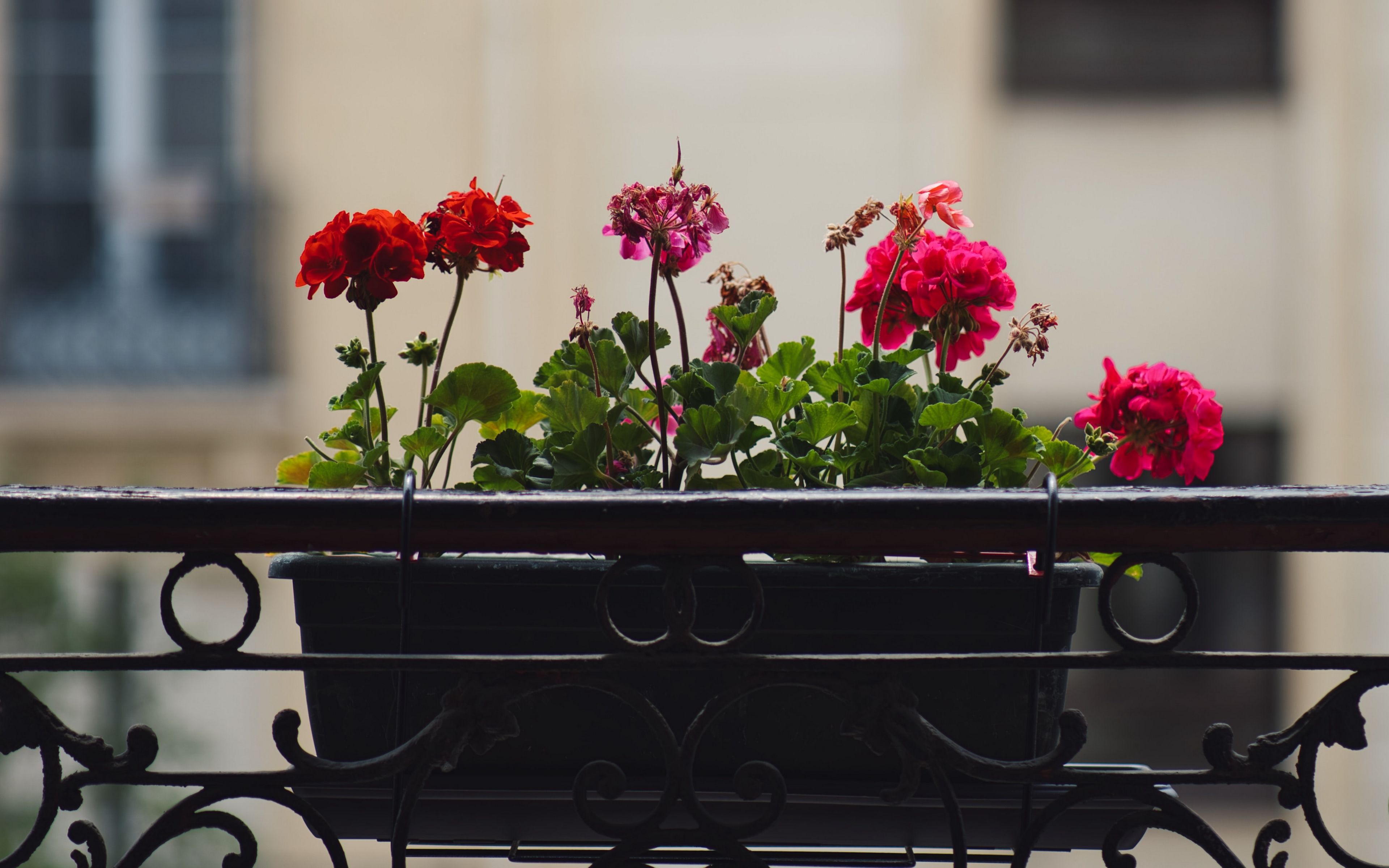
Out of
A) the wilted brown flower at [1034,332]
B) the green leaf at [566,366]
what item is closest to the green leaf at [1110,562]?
the wilted brown flower at [1034,332]

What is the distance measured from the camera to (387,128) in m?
4.75

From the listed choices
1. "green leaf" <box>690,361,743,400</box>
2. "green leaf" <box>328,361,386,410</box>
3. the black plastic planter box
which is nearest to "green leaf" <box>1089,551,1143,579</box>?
the black plastic planter box

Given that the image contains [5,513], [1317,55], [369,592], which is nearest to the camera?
[5,513]

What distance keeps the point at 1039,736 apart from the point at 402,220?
52 cm

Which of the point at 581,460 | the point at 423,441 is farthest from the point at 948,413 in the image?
the point at 423,441

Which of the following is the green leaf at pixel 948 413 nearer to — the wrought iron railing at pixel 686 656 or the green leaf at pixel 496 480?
the wrought iron railing at pixel 686 656

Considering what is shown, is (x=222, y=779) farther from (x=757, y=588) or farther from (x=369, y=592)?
(x=757, y=588)

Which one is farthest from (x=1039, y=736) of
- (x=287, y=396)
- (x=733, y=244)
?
(x=287, y=396)

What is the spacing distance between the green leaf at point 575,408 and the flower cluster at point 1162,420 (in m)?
0.35

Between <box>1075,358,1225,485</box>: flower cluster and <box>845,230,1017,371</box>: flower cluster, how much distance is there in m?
0.09

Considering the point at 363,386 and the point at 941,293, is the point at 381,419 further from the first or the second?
the point at 941,293

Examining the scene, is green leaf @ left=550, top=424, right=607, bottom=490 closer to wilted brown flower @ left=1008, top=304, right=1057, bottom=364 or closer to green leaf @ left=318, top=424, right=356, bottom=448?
green leaf @ left=318, top=424, right=356, bottom=448

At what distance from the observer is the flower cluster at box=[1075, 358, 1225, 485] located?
2.91 feet

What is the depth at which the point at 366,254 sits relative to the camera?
2.77 feet
